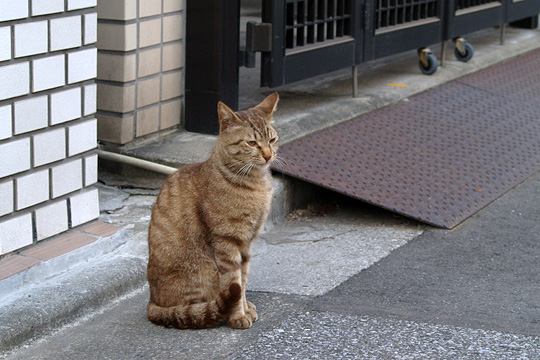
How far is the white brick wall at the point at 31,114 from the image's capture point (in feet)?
14.4

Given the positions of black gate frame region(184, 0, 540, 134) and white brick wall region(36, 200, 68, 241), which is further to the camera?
black gate frame region(184, 0, 540, 134)

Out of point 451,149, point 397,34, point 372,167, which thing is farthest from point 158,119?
point 397,34

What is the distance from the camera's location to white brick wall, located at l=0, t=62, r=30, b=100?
428cm

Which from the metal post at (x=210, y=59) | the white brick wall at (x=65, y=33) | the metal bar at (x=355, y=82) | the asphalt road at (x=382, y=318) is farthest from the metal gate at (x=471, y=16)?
the white brick wall at (x=65, y=33)

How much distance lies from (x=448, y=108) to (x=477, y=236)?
2.02 meters

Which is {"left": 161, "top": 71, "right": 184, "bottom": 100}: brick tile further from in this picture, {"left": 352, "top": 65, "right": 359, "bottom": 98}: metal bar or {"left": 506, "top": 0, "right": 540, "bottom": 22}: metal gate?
{"left": 506, "top": 0, "right": 540, "bottom": 22}: metal gate

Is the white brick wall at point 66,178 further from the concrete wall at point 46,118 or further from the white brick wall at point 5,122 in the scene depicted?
the white brick wall at point 5,122

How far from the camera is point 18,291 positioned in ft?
14.1

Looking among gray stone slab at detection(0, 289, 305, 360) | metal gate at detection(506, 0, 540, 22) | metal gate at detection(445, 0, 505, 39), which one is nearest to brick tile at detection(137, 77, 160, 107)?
gray stone slab at detection(0, 289, 305, 360)

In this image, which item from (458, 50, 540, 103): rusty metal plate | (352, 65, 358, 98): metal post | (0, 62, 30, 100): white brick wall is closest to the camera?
(0, 62, 30, 100): white brick wall

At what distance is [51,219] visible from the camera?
468cm

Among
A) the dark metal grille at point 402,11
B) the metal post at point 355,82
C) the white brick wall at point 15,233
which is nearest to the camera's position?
the white brick wall at point 15,233

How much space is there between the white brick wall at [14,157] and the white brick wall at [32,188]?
0.18ft

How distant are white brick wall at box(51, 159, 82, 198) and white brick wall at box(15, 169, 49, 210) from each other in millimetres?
56
